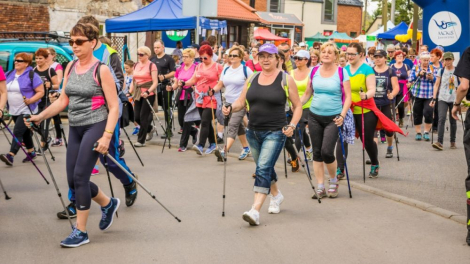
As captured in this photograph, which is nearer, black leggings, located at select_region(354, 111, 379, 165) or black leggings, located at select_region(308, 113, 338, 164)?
black leggings, located at select_region(308, 113, 338, 164)

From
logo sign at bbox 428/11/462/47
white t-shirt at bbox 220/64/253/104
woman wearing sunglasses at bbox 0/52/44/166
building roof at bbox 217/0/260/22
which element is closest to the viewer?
logo sign at bbox 428/11/462/47

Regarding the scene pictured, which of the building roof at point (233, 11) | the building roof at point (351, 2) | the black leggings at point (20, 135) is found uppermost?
the building roof at point (351, 2)

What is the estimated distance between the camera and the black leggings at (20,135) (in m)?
11.0

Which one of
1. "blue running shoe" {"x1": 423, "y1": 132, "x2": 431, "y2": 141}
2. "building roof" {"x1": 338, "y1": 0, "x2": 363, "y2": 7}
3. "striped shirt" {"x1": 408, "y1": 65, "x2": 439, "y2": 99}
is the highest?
"building roof" {"x1": 338, "y1": 0, "x2": 363, "y2": 7}

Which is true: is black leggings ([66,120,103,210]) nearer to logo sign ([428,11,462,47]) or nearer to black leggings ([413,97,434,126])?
logo sign ([428,11,462,47])

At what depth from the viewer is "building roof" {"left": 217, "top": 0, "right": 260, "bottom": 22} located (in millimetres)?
29078

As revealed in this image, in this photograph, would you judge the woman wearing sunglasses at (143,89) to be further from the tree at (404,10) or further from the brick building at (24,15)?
the tree at (404,10)

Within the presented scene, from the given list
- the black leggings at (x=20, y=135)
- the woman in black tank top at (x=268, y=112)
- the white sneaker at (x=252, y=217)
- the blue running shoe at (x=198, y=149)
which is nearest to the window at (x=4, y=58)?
the black leggings at (x=20, y=135)

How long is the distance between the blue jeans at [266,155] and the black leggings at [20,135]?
4.87 meters

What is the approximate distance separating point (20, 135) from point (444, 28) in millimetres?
6317

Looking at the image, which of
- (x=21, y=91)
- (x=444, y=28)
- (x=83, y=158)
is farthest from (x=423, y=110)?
(x=83, y=158)

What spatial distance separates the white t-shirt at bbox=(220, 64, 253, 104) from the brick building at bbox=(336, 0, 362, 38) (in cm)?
5633

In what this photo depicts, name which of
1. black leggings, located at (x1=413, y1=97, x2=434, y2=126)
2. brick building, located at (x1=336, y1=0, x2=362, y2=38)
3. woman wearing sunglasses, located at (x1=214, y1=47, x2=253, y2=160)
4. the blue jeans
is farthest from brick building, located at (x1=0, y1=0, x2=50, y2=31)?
brick building, located at (x1=336, y1=0, x2=362, y2=38)

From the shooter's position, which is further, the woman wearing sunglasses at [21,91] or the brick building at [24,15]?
the brick building at [24,15]
